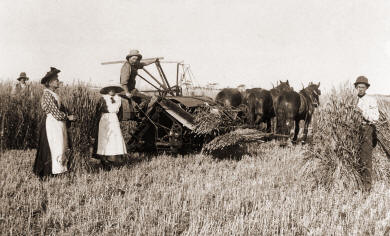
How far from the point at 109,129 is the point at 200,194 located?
2480 mm

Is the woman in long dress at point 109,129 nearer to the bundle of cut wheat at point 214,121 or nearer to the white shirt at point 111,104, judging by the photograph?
the white shirt at point 111,104

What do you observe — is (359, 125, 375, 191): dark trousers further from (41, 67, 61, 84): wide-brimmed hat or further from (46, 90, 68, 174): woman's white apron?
(41, 67, 61, 84): wide-brimmed hat

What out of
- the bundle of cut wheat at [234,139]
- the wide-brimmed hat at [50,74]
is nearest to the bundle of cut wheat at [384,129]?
the bundle of cut wheat at [234,139]

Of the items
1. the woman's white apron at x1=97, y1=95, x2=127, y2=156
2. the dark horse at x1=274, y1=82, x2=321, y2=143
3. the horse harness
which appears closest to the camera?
the woman's white apron at x1=97, y1=95, x2=127, y2=156

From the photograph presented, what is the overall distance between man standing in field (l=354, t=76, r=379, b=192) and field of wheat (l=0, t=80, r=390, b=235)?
18cm

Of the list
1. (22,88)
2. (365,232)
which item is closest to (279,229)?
(365,232)

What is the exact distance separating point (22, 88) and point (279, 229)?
26.7ft

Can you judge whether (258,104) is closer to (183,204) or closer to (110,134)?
(110,134)

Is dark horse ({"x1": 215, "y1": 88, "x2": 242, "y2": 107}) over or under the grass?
over

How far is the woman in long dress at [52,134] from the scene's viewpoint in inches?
209

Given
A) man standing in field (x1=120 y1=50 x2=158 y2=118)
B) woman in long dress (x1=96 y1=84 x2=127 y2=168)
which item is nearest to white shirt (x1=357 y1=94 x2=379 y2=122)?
woman in long dress (x1=96 y1=84 x2=127 y2=168)

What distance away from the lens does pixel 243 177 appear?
5.94m

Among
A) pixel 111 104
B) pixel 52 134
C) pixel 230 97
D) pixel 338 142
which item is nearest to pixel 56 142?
pixel 52 134

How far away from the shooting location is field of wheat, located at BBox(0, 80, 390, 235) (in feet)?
12.0
